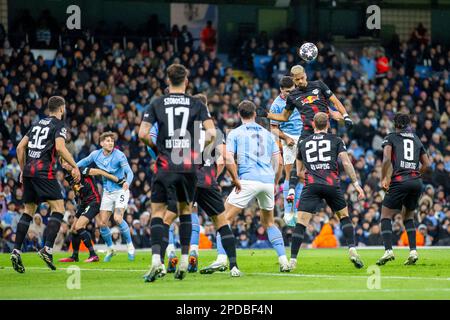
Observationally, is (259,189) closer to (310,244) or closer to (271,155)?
(271,155)

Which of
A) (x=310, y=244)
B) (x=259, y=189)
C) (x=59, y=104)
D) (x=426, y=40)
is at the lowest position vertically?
(x=310, y=244)

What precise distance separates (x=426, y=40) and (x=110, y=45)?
512 inches

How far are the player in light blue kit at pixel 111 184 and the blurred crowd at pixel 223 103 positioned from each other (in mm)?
5995

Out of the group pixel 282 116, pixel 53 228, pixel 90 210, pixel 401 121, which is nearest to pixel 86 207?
pixel 90 210

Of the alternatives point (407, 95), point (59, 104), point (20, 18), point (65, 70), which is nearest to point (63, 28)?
point (20, 18)

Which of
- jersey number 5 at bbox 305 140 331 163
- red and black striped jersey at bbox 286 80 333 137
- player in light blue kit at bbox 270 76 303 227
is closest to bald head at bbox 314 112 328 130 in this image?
jersey number 5 at bbox 305 140 331 163

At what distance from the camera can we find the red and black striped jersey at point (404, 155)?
17766mm

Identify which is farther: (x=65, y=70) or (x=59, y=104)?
(x=65, y=70)

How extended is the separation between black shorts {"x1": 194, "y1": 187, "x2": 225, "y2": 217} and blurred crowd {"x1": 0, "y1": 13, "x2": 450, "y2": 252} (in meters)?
12.7

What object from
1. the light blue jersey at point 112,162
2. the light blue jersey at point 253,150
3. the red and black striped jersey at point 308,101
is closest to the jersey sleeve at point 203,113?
the light blue jersey at point 253,150

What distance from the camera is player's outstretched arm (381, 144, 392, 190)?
58.3 ft

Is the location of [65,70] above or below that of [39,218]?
above

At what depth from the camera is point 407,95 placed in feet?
123

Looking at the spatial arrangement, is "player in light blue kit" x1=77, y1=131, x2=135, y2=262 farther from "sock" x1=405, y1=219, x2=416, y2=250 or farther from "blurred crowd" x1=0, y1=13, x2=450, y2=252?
"blurred crowd" x1=0, y1=13, x2=450, y2=252
